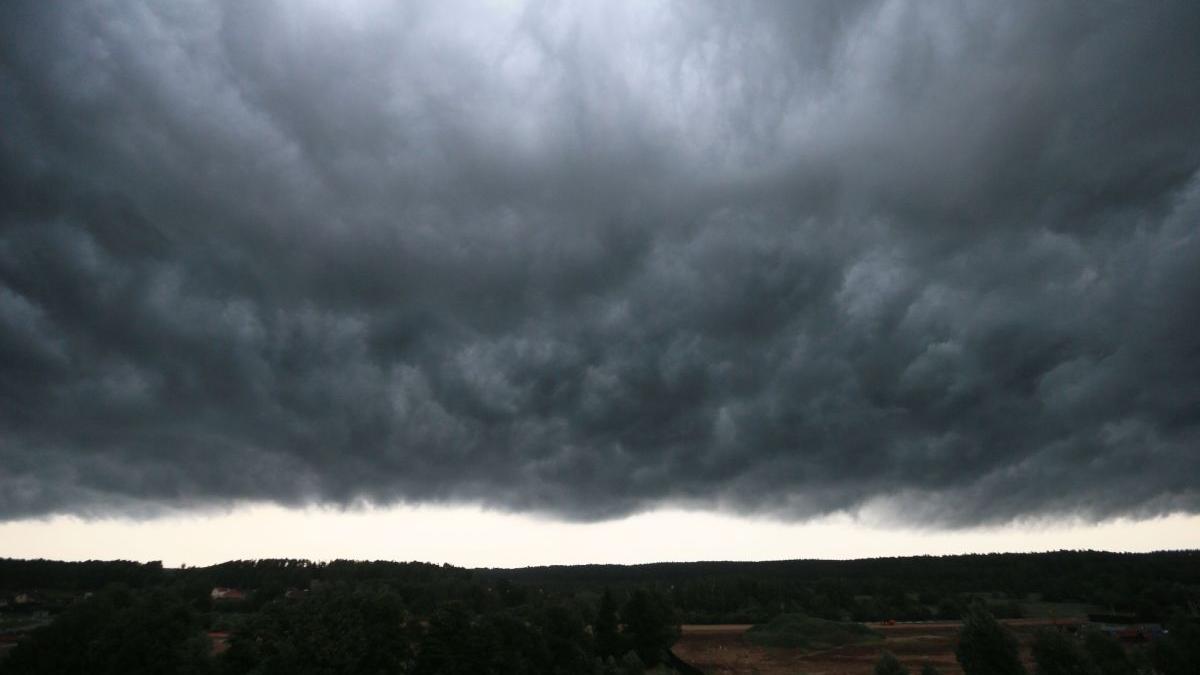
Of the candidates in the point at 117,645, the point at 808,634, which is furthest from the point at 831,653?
the point at 117,645

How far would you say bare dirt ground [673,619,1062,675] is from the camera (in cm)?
9675

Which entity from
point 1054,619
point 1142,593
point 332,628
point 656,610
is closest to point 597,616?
point 656,610

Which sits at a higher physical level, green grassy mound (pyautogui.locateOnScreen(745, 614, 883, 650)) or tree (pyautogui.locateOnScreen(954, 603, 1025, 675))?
tree (pyautogui.locateOnScreen(954, 603, 1025, 675))

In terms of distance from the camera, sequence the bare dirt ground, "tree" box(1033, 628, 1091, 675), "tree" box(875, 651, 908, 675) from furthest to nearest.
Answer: the bare dirt ground < "tree" box(1033, 628, 1091, 675) < "tree" box(875, 651, 908, 675)

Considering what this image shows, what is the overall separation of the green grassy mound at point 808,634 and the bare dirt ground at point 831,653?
324cm

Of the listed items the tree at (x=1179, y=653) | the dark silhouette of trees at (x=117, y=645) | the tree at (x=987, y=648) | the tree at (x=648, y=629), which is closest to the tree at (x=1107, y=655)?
the tree at (x=1179, y=653)

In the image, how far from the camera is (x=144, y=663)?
3071 inches

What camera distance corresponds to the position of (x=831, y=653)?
115875 mm

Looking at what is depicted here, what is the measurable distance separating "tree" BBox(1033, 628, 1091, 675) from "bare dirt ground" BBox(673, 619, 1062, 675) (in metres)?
23.0

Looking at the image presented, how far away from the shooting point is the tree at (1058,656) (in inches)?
2430

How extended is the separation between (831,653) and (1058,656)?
58.8 m

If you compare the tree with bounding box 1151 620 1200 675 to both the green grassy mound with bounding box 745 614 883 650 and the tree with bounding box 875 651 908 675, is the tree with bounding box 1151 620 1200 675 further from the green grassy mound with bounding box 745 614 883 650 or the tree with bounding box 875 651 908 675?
the green grassy mound with bounding box 745 614 883 650

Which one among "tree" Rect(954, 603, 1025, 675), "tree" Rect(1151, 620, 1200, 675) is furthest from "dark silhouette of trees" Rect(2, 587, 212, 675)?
"tree" Rect(1151, 620, 1200, 675)

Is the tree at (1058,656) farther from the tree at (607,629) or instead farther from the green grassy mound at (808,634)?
the green grassy mound at (808,634)
